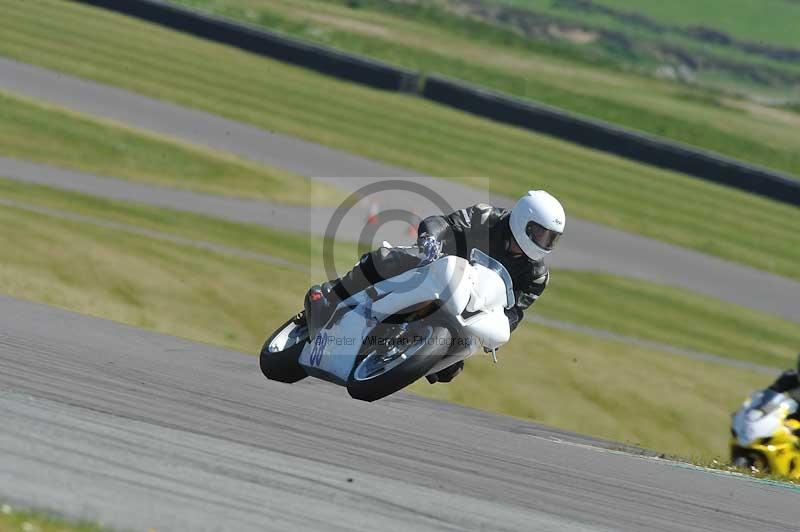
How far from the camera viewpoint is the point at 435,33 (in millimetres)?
48531

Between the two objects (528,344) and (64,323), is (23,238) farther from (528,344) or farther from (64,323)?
(528,344)

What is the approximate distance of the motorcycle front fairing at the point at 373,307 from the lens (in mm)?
7383

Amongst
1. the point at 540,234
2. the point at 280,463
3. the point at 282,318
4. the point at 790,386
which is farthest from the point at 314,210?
the point at 280,463

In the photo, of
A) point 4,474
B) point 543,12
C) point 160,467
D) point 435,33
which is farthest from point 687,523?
point 543,12

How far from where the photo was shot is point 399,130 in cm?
3164

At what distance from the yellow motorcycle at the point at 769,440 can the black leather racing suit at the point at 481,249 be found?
330 centimetres

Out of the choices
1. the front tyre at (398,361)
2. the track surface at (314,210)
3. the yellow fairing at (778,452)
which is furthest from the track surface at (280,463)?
the track surface at (314,210)

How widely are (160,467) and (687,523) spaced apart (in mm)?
2674

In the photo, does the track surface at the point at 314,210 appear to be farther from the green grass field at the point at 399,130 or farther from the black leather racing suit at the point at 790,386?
the black leather racing suit at the point at 790,386

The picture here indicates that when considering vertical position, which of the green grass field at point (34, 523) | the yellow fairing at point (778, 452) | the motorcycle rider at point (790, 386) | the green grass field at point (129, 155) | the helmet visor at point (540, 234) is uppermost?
the green grass field at point (34, 523)

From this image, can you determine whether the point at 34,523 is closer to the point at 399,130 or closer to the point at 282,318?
the point at 282,318

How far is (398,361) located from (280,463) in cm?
225

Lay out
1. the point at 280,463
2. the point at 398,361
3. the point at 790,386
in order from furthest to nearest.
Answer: the point at 790,386, the point at 398,361, the point at 280,463

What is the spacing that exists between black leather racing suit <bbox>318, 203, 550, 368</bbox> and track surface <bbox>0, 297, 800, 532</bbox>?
2.86 ft
